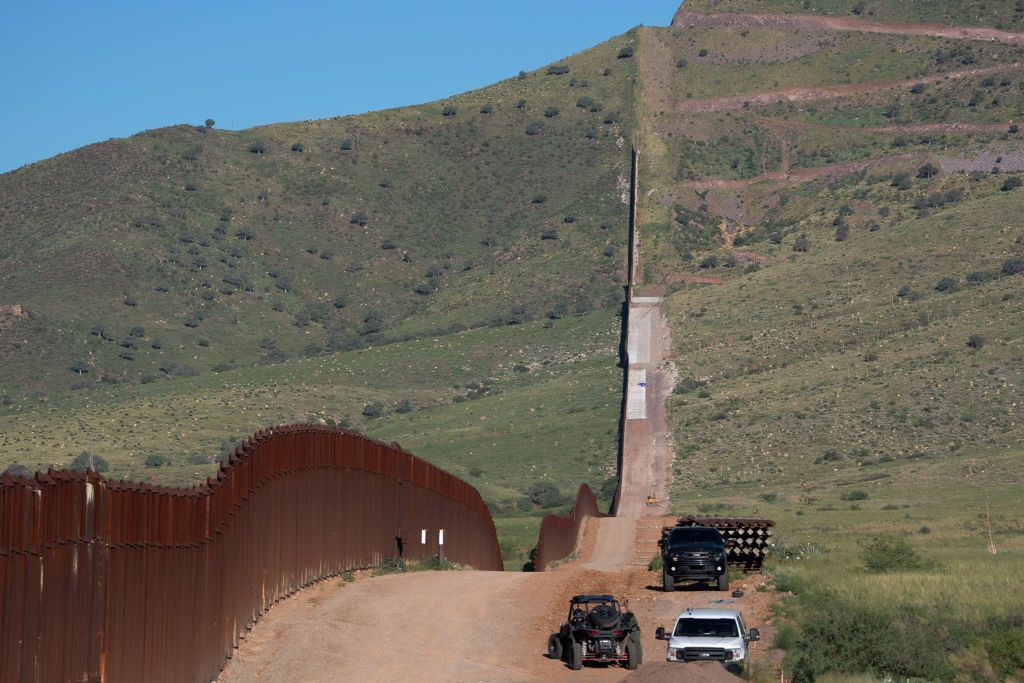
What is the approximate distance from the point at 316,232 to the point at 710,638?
132 m

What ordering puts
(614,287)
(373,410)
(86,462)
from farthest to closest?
(614,287)
(373,410)
(86,462)

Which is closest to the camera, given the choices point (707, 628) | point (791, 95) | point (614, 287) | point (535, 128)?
point (707, 628)

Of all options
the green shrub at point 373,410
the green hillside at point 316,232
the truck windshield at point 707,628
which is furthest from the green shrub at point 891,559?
the green hillside at point 316,232

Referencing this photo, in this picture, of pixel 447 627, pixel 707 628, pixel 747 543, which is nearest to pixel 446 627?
pixel 447 627

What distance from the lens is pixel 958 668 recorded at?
26.7 metres

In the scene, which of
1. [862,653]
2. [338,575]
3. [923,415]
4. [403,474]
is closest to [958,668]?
[862,653]

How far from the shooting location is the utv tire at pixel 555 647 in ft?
86.1

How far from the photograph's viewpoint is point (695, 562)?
34.6 m

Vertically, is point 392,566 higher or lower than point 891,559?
lower

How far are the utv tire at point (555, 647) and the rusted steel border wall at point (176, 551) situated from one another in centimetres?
464

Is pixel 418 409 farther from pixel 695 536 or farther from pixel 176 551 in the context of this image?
pixel 176 551

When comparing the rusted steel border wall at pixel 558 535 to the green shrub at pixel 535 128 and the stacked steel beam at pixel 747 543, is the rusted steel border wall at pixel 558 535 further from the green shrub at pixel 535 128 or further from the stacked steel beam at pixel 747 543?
the green shrub at pixel 535 128

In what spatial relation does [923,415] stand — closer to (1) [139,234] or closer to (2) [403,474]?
(2) [403,474]

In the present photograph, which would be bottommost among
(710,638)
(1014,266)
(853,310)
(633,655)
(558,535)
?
(633,655)
